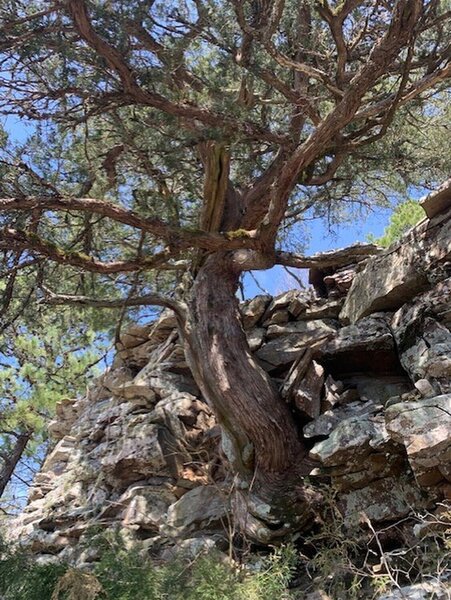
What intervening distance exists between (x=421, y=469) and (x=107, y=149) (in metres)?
4.58

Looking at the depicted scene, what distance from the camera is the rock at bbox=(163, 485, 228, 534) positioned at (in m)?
4.31

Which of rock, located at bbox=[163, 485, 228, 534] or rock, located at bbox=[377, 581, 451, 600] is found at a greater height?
rock, located at bbox=[163, 485, 228, 534]

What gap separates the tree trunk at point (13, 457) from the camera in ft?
28.4

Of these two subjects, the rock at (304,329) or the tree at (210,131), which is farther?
the rock at (304,329)

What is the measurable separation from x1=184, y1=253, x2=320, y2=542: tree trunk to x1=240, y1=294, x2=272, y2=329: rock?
2.78ft

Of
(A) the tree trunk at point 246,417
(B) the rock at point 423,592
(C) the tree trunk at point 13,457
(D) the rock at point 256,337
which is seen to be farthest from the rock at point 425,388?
(C) the tree trunk at point 13,457

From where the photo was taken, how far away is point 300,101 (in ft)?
16.0

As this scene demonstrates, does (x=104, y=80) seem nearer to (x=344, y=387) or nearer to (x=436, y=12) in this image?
(x=436, y=12)

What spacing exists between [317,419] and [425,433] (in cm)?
123

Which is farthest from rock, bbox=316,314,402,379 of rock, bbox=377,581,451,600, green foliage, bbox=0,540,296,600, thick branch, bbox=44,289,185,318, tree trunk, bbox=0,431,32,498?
tree trunk, bbox=0,431,32,498

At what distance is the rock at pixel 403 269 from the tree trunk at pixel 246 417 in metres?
1.27

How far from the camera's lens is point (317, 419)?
170 inches

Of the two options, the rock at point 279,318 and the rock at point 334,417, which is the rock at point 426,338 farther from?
the rock at point 279,318

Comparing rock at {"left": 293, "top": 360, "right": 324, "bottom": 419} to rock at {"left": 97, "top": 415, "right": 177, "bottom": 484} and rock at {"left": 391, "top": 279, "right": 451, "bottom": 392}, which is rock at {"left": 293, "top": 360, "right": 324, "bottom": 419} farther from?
rock at {"left": 97, "top": 415, "right": 177, "bottom": 484}
